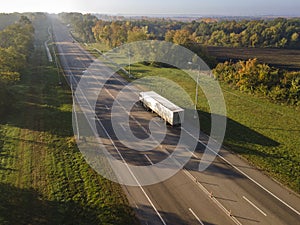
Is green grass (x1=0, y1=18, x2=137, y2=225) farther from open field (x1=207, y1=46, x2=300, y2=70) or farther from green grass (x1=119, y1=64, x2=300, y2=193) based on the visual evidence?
open field (x1=207, y1=46, x2=300, y2=70)

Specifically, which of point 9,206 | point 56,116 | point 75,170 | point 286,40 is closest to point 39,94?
point 56,116

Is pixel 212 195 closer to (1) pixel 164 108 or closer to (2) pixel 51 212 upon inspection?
(2) pixel 51 212

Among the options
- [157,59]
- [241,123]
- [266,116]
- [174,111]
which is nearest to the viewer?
[174,111]

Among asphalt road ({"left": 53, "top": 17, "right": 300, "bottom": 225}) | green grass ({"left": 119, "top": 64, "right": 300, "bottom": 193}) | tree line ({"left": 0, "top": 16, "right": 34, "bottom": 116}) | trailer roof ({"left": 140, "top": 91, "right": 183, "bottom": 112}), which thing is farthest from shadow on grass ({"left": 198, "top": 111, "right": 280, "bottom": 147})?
tree line ({"left": 0, "top": 16, "right": 34, "bottom": 116})

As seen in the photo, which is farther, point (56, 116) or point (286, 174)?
point (56, 116)

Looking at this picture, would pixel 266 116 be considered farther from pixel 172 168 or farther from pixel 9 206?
pixel 9 206

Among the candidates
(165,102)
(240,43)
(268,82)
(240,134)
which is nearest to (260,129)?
(240,134)

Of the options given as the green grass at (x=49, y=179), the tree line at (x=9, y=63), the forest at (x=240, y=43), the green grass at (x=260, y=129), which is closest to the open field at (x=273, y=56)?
the forest at (x=240, y=43)
